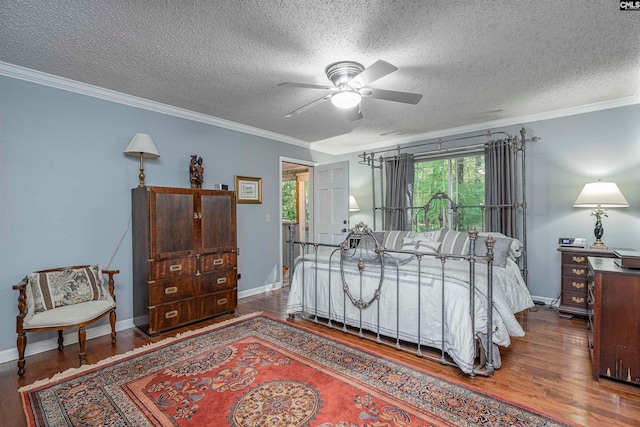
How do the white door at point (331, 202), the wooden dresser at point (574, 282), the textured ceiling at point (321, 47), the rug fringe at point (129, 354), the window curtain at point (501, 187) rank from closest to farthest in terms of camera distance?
the textured ceiling at point (321, 47) → the rug fringe at point (129, 354) → the wooden dresser at point (574, 282) → the window curtain at point (501, 187) → the white door at point (331, 202)

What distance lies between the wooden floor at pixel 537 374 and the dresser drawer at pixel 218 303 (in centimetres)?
18

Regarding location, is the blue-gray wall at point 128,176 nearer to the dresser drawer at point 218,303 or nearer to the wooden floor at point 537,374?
the wooden floor at point 537,374

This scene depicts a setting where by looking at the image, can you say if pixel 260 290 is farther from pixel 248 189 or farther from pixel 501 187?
pixel 501 187

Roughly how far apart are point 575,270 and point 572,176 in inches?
47.7

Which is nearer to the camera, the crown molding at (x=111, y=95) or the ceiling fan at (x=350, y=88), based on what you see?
the ceiling fan at (x=350, y=88)

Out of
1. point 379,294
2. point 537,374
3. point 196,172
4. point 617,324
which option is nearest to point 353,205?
point 196,172

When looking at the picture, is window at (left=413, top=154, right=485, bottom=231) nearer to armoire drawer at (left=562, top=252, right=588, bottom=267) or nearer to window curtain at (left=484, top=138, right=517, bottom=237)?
window curtain at (left=484, top=138, right=517, bottom=237)

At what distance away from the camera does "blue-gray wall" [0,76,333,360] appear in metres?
2.68

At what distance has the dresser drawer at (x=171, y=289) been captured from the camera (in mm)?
3117

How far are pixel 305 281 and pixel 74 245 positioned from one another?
239cm

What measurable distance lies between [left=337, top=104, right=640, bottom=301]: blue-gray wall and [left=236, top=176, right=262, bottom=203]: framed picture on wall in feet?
11.8

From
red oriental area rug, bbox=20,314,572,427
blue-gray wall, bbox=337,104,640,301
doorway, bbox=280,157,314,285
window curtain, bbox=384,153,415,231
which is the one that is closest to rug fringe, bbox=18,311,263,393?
red oriental area rug, bbox=20,314,572,427

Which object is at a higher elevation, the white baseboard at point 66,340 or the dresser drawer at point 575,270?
the dresser drawer at point 575,270

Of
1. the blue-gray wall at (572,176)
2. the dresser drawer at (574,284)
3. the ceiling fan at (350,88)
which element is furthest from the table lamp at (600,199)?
the ceiling fan at (350,88)
